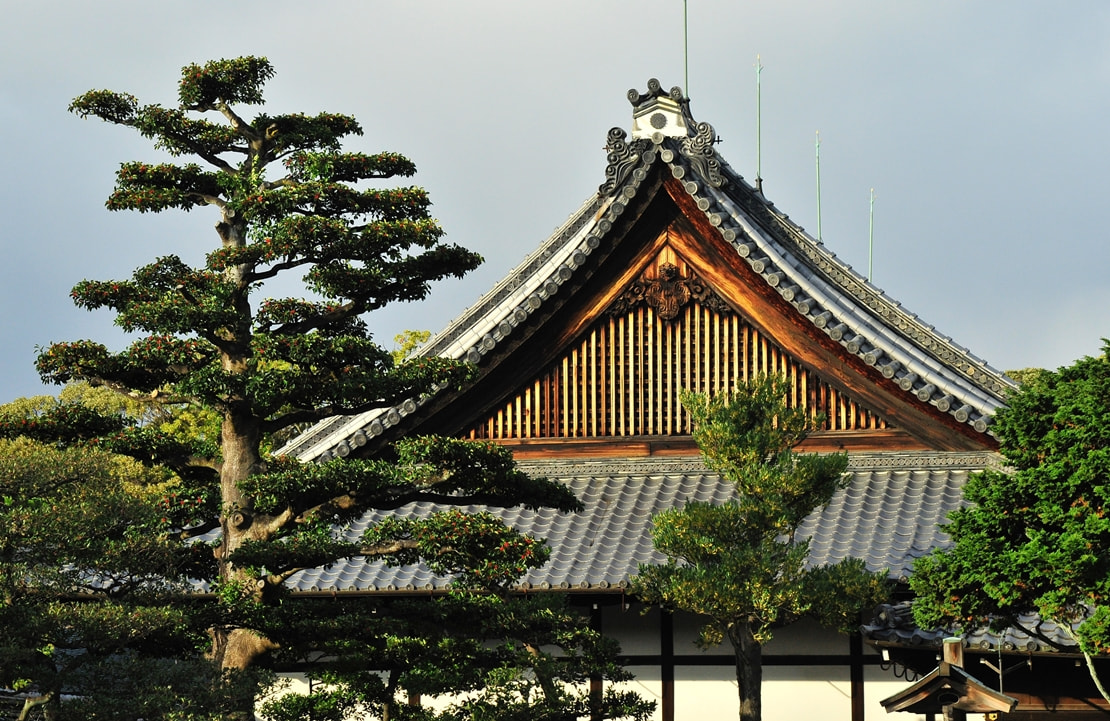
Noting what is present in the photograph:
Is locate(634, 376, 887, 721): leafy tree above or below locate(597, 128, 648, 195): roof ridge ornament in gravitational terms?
below

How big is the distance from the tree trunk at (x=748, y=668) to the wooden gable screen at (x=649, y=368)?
472cm

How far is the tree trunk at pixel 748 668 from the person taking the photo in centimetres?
1285

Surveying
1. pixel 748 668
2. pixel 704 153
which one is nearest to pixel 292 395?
pixel 748 668

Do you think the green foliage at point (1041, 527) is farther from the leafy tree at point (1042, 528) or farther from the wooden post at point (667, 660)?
the wooden post at point (667, 660)

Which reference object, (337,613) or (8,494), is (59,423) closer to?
(8,494)

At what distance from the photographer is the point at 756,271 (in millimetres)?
16984

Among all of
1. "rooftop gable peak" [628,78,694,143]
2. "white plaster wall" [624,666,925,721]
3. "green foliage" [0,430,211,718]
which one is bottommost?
"white plaster wall" [624,666,925,721]

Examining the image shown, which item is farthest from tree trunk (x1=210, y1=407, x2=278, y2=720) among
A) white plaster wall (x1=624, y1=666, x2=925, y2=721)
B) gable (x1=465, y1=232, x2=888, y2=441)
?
gable (x1=465, y1=232, x2=888, y2=441)

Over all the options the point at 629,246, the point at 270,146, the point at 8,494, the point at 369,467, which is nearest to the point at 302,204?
the point at 270,146

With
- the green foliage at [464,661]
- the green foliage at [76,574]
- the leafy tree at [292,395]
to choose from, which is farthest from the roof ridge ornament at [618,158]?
the green foliage at [76,574]

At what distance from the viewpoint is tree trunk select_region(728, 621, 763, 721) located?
506 inches

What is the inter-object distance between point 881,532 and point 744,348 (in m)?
2.97

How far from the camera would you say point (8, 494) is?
1173cm

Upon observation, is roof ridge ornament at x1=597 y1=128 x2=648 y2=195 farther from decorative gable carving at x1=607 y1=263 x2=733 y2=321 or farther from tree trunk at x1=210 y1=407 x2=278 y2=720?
tree trunk at x1=210 y1=407 x2=278 y2=720
